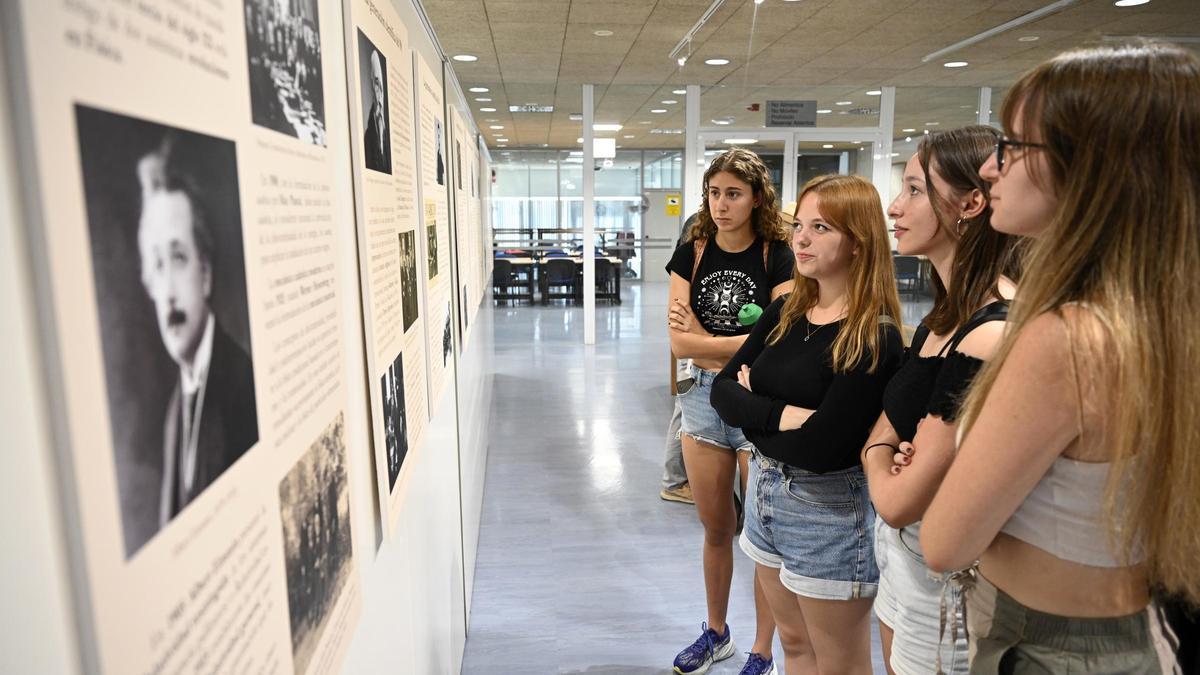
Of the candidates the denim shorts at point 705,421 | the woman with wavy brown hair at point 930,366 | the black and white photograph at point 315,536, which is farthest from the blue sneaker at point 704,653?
the black and white photograph at point 315,536

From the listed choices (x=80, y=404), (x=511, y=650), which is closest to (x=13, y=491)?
(x=80, y=404)

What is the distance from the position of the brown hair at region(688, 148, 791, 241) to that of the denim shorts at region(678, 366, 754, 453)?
1.72 ft

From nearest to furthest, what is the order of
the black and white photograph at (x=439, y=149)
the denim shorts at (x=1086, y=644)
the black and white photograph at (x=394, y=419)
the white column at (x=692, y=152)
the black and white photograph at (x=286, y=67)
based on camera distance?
the black and white photograph at (x=286, y=67) → the denim shorts at (x=1086, y=644) → the black and white photograph at (x=394, y=419) → the black and white photograph at (x=439, y=149) → the white column at (x=692, y=152)

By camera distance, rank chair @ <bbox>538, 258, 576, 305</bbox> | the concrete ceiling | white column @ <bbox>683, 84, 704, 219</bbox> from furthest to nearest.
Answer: chair @ <bbox>538, 258, 576, 305</bbox> < white column @ <bbox>683, 84, 704, 219</bbox> < the concrete ceiling

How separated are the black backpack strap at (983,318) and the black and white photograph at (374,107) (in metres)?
1.01

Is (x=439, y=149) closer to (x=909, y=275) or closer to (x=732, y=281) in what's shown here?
(x=732, y=281)

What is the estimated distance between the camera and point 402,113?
133 centimetres

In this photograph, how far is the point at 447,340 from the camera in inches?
85.5

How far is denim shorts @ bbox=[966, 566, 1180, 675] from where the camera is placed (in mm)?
961

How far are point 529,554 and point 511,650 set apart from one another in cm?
77

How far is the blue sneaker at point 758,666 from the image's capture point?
2432 millimetres

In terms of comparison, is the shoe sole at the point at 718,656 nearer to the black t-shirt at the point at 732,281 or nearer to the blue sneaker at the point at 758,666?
the blue sneaker at the point at 758,666

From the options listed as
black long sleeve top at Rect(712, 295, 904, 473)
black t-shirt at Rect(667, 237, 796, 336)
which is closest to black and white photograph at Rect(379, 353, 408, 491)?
black long sleeve top at Rect(712, 295, 904, 473)

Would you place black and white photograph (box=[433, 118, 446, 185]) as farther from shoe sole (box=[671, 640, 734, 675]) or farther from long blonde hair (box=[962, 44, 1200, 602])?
shoe sole (box=[671, 640, 734, 675])
